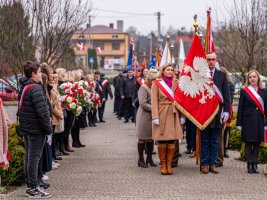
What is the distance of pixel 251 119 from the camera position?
11344 mm

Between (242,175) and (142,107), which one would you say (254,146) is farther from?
(142,107)

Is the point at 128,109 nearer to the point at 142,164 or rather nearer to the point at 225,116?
the point at 142,164

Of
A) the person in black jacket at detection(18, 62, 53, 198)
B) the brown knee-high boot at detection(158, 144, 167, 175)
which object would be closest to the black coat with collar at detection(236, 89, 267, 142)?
the brown knee-high boot at detection(158, 144, 167, 175)

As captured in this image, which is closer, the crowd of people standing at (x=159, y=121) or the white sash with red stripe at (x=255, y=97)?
the crowd of people standing at (x=159, y=121)

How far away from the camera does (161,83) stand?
11.3 m

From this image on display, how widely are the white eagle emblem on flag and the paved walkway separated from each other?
145 centimetres

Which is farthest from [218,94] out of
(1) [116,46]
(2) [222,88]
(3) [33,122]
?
(1) [116,46]

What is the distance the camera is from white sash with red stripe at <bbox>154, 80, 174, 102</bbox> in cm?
1131

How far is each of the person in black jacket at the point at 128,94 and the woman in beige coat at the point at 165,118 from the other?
11.8m

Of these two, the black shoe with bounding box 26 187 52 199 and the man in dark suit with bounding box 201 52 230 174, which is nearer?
the black shoe with bounding box 26 187 52 199

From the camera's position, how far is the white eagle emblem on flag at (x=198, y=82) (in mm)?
11370

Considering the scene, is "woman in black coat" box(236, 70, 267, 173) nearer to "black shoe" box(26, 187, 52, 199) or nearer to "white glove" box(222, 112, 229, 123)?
"white glove" box(222, 112, 229, 123)

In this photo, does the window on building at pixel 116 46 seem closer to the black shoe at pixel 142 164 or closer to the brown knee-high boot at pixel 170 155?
the black shoe at pixel 142 164

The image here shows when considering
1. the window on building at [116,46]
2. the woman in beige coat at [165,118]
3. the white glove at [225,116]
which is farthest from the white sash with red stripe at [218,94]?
the window on building at [116,46]
